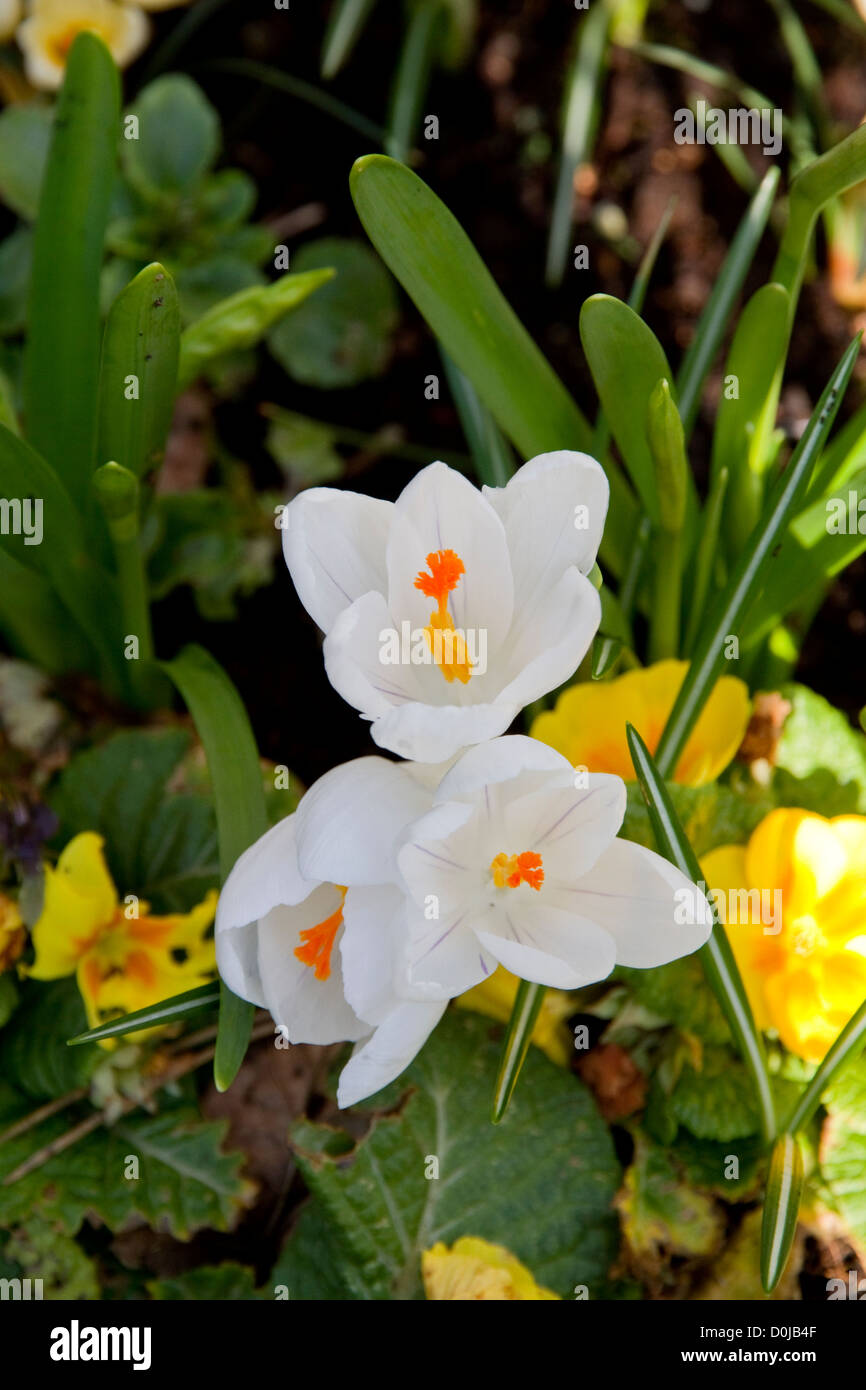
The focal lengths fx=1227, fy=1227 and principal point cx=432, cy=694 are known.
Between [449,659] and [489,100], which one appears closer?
[449,659]

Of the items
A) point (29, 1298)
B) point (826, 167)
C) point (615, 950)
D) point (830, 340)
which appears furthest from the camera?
point (830, 340)

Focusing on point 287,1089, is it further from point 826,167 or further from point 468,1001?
point 826,167

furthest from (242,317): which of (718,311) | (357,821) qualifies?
(357,821)

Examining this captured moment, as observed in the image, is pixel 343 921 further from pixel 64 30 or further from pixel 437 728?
pixel 64 30

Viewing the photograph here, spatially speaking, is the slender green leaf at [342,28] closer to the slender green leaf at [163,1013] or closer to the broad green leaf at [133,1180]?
the slender green leaf at [163,1013]

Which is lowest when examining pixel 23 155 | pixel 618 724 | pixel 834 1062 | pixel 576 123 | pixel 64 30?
pixel 834 1062

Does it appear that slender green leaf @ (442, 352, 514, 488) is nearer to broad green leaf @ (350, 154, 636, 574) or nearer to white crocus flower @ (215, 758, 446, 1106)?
broad green leaf @ (350, 154, 636, 574)
